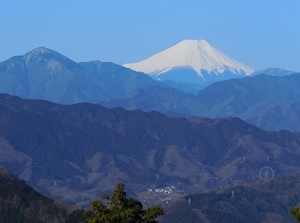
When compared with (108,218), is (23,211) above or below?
above

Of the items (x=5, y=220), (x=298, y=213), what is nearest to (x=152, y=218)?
(x=298, y=213)

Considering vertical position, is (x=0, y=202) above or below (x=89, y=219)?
above

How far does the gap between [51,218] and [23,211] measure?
19.8ft

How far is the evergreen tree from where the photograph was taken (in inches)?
1345

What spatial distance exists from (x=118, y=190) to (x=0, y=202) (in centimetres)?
16926

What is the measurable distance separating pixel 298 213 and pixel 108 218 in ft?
21.8

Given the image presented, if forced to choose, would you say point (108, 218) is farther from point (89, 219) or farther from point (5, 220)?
point (5, 220)

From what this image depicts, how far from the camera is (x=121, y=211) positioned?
34594mm

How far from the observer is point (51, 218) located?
198 meters

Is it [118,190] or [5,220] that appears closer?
[118,190]

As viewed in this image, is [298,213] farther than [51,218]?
No

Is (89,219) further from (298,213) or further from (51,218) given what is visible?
(51,218)

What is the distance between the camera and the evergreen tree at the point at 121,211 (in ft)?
112

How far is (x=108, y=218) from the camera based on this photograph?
113 ft
